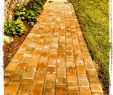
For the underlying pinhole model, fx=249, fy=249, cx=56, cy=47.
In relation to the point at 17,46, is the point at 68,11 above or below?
below

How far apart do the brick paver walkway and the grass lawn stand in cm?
17

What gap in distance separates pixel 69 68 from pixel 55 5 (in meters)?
8.37

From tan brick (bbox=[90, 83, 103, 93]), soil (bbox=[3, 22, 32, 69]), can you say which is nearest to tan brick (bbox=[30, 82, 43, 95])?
tan brick (bbox=[90, 83, 103, 93])

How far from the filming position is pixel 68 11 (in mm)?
11305

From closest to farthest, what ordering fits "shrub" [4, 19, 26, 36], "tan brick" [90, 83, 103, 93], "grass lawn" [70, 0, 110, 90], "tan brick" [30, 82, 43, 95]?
1. "tan brick" [30, 82, 43, 95]
2. "tan brick" [90, 83, 103, 93]
3. "grass lawn" [70, 0, 110, 90]
4. "shrub" [4, 19, 26, 36]

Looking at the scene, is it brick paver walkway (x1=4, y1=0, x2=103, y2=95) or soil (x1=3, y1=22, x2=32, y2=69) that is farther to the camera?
soil (x1=3, y1=22, x2=32, y2=69)

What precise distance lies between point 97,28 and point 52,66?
3.56 metres

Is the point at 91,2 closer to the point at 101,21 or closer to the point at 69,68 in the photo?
the point at 101,21

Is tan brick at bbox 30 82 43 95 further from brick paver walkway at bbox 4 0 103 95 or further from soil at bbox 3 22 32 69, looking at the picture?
soil at bbox 3 22 32 69

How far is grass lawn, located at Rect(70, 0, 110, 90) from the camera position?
5.20m

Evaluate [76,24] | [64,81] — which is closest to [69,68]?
[64,81]

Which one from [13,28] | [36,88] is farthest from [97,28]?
[36,88]

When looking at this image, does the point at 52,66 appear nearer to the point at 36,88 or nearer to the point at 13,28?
the point at 36,88

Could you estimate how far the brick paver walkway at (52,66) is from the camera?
13.4ft
